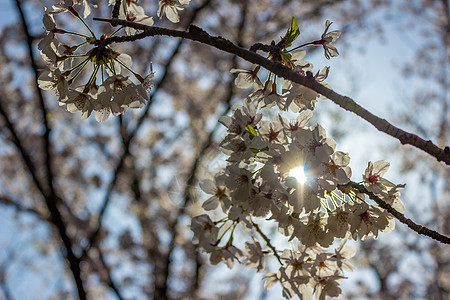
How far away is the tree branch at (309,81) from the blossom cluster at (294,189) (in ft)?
0.85

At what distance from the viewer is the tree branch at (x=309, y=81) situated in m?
0.89

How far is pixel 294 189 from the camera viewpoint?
1168mm

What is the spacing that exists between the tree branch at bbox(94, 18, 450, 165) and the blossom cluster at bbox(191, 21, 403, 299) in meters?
0.26

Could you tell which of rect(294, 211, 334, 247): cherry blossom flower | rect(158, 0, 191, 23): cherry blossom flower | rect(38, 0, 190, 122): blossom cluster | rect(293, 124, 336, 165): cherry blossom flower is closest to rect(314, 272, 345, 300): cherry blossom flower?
rect(294, 211, 334, 247): cherry blossom flower

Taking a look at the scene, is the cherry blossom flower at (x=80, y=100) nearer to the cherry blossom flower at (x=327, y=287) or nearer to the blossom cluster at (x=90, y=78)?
the blossom cluster at (x=90, y=78)

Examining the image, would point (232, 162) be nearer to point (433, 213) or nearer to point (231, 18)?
point (231, 18)

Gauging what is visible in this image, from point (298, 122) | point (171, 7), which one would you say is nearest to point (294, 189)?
point (298, 122)

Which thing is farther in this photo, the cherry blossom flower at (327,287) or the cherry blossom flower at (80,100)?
the cherry blossom flower at (327,287)

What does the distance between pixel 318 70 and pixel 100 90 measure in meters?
0.76

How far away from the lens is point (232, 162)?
1305 mm

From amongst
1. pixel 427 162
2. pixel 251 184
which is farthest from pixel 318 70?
pixel 427 162

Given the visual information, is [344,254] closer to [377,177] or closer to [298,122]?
[377,177]

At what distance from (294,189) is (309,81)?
1.16 ft

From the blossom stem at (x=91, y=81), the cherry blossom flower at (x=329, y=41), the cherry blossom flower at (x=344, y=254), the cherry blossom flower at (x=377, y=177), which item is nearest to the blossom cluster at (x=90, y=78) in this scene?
the blossom stem at (x=91, y=81)
